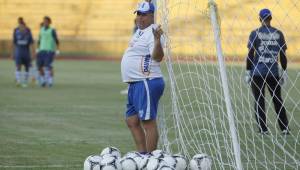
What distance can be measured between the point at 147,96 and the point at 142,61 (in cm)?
44

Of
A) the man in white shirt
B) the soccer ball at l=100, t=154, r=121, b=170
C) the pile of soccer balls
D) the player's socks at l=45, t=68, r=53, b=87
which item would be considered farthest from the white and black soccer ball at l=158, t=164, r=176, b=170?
the player's socks at l=45, t=68, r=53, b=87

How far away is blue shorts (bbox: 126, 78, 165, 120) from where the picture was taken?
1043cm

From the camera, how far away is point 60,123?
15820 mm

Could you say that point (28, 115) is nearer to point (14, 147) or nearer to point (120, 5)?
point (14, 147)

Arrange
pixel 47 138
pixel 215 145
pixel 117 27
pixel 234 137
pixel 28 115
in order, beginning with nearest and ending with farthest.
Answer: pixel 234 137, pixel 215 145, pixel 47 138, pixel 28 115, pixel 117 27

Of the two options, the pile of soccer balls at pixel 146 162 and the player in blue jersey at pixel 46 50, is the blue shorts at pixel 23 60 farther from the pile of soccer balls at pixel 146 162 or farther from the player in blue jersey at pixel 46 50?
the pile of soccer balls at pixel 146 162

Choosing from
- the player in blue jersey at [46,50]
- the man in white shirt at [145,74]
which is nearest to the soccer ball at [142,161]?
the man in white shirt at [145,74]

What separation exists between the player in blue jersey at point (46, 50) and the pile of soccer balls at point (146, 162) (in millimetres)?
16069

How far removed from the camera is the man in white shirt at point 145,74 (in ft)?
34.3

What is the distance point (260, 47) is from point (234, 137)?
16.7 feet

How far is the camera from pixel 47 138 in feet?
44.9

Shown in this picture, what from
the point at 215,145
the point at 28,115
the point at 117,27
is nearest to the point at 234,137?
the point at 215,145

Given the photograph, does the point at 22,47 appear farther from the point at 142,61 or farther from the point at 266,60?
the point at 142,61

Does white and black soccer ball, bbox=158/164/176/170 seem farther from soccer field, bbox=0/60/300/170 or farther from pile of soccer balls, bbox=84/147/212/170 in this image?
soccer field, bbox=0/60/300/170
